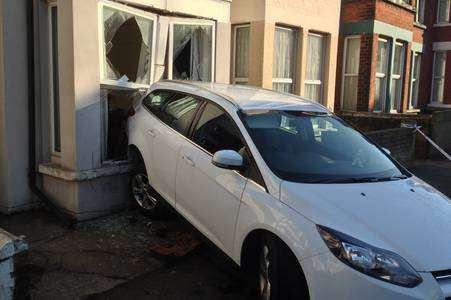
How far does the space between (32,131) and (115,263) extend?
2270 mm

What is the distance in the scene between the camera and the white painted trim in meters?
19.1

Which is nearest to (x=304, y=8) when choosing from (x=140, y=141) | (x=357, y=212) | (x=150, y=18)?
(x=150, y=18)

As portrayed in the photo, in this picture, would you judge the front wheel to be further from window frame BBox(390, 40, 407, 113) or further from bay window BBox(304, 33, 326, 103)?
window frame BBox(390, 40, 407, 113)

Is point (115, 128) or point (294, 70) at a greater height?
point (294, 70)

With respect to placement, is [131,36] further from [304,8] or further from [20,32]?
[304,8]

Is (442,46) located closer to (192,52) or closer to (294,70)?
(294,70)

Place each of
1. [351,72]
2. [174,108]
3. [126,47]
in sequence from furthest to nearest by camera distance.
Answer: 1. [351,72]
2. [126,47]
3. [174,108]

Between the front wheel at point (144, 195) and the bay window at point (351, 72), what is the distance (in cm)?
885

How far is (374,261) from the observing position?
3225 millimetres

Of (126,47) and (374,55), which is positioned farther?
(374,55)

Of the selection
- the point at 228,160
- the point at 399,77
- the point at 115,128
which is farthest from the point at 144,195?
the point at 399,77

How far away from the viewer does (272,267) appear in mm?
3760

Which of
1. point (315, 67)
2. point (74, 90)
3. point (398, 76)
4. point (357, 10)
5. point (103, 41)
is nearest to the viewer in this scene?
point (74, 90)

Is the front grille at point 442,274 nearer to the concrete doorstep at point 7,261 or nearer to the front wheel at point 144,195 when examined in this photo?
the concrete doorstep at point 7,261
